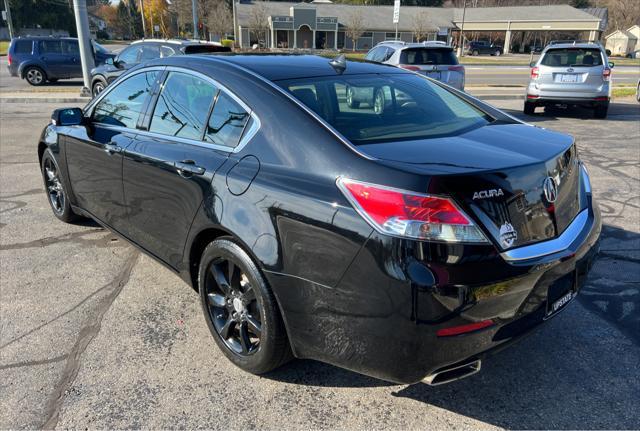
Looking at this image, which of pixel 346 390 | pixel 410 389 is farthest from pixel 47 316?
pixel 410 389

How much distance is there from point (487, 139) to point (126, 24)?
87727 mm

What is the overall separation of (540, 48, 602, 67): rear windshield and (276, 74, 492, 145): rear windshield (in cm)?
997

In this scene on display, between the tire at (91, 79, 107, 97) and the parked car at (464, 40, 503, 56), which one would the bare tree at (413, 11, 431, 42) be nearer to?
the parked car at (464, 40, 503, 56)

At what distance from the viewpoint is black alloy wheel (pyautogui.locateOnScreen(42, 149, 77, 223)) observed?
4809 millimetres

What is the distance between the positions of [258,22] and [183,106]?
5514cm

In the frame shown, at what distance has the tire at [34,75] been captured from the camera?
63.6ft

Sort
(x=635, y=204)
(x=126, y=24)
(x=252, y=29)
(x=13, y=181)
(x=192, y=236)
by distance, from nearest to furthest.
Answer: (x=192, y=236) < (x=635, y=204) < (x=13, y=181) < (x=252, y=29) < (x=126, y=24)

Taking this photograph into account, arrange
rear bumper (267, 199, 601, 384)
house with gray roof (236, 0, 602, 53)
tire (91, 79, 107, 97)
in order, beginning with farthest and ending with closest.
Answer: house with gray roof (236, 0, 602, 53) → tire (91, 79, 107, 97) → rear bumper (267, 199, 601, 384)

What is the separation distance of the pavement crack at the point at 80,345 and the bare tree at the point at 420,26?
61.3m

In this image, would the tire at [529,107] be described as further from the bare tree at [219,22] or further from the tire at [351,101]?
the bare tree at [219,22]

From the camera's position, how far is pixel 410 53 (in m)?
11.1

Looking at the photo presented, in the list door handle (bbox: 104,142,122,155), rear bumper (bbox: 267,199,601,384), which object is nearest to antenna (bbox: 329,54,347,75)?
rear bumper (bbox: 267,199,601,384)

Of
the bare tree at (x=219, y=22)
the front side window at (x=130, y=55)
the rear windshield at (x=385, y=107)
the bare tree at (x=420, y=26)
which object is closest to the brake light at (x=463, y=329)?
the rear windshield at (x=385, y=107)

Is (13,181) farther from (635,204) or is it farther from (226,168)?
(635,204)
